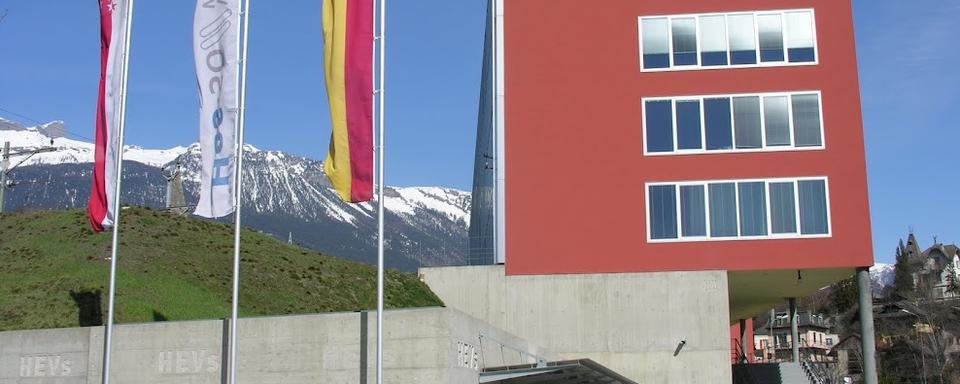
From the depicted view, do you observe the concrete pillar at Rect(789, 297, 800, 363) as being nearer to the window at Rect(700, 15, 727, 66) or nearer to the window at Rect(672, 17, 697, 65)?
the window at Rect(700, 15, 727, 66)

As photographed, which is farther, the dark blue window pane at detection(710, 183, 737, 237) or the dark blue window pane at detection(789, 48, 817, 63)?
the dark blue window pane at detection(789, 48, 817, 63)

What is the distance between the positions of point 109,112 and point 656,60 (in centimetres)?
1960

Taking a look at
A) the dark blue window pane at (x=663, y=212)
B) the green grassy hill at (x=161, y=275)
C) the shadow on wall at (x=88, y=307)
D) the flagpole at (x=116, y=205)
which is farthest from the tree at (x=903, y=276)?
the flagpole at (x=116, y=205)

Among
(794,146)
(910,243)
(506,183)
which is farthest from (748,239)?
(910,243)

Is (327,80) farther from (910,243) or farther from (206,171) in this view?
(910,243)

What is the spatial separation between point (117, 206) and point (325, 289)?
46.4 feet

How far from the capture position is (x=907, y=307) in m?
99.0

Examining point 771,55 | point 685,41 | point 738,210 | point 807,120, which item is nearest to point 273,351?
point 738,210

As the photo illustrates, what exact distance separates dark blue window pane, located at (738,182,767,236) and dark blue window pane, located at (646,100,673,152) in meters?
2.87

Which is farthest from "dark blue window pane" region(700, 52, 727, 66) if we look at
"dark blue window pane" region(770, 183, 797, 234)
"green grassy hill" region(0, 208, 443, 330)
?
"green grassy hill" region(0, 208, 443, 330)

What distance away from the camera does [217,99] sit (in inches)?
883

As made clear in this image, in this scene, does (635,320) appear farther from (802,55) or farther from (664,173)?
(802,55)

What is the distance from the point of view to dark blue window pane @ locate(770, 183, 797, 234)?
35281 mm

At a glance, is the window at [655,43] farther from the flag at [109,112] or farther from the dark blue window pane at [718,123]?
the flag at [109,112]
